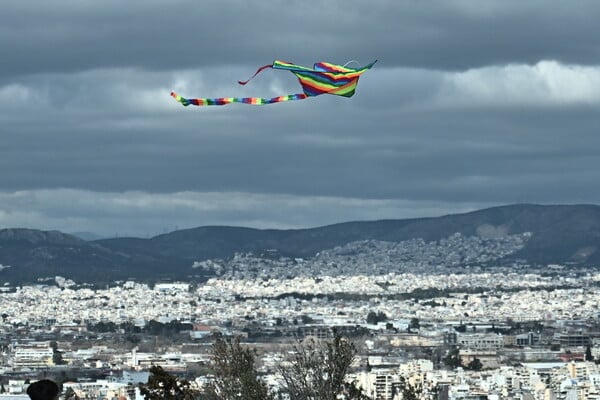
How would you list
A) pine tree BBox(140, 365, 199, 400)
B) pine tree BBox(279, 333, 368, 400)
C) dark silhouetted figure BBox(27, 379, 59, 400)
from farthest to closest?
pine tree BBox(140, 365, 199, 400) < pine tree BBox(279, 333, 368, 400) < dark silhouetted figure BBox(27, 379, 59, 400)

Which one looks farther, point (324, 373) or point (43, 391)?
point (324, 373)

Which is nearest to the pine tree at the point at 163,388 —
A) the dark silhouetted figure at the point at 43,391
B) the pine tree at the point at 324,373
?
the pine tree at the point at 324,373

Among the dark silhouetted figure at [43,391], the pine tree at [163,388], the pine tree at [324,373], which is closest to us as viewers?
the dark silhouetted figure at [43,391]

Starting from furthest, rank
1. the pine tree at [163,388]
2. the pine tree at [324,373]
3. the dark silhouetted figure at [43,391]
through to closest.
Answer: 1. the pine tree at [163,388]
2. the pine tree at [324,373]
3. the dark silhouetted figure at [43,391]

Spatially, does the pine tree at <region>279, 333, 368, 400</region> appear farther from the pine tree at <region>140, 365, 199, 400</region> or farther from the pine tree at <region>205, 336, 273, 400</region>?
the pine tree at <region>140, 365, 199, 400</region>

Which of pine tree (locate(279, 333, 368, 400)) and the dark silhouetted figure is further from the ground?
pine tree (locate(279, 333, 368, 400))

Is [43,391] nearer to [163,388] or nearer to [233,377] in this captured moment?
[163,388]

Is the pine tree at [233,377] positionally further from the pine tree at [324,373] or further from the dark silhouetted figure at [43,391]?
the dark silhouetted figure at [43,391]

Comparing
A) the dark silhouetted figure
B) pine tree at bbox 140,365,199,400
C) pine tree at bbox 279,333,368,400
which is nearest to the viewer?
the dark silhouetted figure

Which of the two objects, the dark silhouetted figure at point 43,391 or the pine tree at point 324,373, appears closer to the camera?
the dark silhouetted figure at point 43,391

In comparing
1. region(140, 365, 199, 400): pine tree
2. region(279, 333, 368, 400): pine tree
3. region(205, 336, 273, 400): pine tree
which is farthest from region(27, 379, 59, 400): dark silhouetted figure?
region(140, 365, 199, 400): pine tree

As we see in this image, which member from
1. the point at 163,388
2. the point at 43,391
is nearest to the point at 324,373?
the point at 163,388
